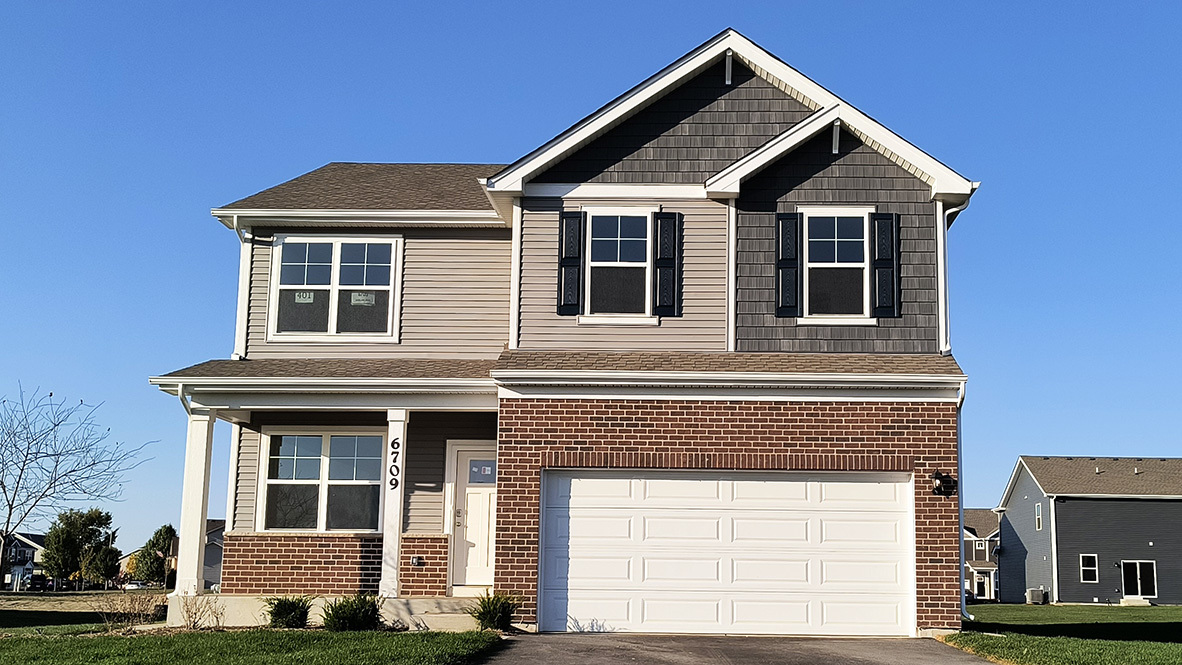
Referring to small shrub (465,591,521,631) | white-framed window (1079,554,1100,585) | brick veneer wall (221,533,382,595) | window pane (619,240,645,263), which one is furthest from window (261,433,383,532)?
white-framed window (1079,554,1100,585)

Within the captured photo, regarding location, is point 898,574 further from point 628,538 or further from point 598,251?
point 598,251

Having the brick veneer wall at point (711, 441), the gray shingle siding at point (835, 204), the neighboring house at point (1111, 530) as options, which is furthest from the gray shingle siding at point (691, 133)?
the neighboring house at point (1111, 530)

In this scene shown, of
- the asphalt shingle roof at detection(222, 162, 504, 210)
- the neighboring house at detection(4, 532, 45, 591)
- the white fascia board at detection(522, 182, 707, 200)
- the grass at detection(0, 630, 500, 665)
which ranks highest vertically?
the asphalt shingle roof at detection(222, 162, 504, 210)

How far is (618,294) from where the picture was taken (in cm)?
1677

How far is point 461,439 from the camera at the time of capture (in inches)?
711

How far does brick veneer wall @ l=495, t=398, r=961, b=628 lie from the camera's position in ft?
50.3

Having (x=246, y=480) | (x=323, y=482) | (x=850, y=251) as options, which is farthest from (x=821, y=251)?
(x=246, y=480)

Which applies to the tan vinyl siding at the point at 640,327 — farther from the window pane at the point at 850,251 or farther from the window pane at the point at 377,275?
the window pane at the point at 377,275

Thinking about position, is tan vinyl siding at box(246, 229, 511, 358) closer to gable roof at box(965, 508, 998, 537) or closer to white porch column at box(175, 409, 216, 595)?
white porch column at box(175, 409, 216, 595)

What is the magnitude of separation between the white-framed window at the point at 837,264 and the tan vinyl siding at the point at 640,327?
119 centimetres

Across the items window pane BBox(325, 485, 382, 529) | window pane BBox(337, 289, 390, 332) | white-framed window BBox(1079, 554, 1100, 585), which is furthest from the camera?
white-framed window BBox(1079, 554, 1100, 585)

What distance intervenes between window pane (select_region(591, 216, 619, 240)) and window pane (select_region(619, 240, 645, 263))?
0.58 feet

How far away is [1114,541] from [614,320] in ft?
141

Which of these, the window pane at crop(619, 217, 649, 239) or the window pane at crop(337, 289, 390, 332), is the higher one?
the window pane at crop(619, 217, 649, 239)
